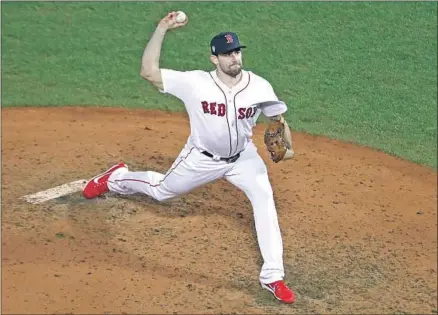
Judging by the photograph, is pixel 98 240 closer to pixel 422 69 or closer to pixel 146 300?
pixel 146 300

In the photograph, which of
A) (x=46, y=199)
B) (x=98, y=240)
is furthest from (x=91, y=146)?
(x=98, y=240)

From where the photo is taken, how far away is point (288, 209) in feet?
28.3

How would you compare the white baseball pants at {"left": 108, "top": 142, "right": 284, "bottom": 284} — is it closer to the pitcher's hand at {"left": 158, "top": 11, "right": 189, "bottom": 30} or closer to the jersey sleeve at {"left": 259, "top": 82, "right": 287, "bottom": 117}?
the jersey sleeve at {"left": 259, "top": 82, "right": 287, "bottom": 117}

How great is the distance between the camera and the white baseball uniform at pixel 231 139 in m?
7.27

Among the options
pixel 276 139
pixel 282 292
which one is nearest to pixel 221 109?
pixel 276 139

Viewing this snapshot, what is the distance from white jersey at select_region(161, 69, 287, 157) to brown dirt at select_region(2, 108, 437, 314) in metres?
1.04

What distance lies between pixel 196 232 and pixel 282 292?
3.90ft

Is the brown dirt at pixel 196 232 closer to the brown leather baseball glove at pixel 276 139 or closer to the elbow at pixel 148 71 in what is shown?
the brown leather baseball glove at pixel 276 139

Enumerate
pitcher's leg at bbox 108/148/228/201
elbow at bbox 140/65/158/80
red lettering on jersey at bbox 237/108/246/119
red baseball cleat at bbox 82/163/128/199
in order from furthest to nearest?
red baseball cleat at bbox 82/163/128/199 → pitcher's leg at bbox 108/148/228/201 → red lettering on jersey at bbox 237/108/246/119 → elbow at bbox 140/65/158/80

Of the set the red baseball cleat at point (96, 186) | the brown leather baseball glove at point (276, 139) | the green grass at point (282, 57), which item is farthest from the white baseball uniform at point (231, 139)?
the green grass at point (282, 57)

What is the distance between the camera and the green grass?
10.7m

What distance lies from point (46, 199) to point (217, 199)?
1.58 metres

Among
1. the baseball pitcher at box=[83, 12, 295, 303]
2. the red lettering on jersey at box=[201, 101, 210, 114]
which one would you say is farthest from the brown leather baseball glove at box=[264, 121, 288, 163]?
the red lettering on jersey at box=[201, 101, 210, 114]

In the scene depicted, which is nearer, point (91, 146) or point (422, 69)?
point (91, 146)
